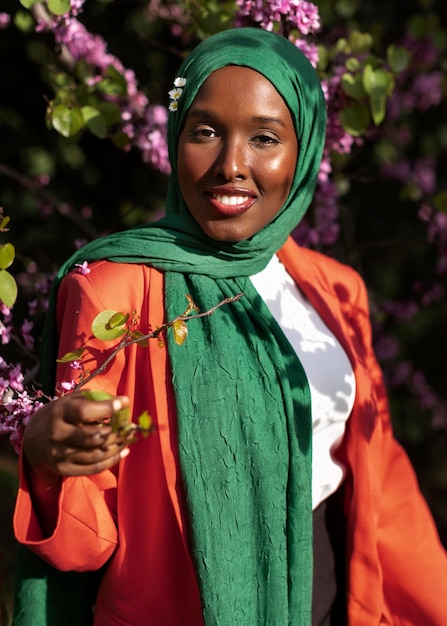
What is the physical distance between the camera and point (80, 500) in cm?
159

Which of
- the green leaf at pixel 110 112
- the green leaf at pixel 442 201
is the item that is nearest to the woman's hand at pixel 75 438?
the green leaf at pixel 110 112

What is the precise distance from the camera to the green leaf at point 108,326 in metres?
1.52

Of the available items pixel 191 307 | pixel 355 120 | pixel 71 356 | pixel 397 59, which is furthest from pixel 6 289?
pixel 397 59

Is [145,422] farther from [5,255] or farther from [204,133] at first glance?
[204,133]

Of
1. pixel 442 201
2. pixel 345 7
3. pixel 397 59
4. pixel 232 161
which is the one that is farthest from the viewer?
pixel 345 7

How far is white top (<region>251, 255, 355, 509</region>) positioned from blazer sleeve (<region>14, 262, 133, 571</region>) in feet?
1.42

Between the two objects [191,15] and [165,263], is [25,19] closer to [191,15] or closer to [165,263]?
[191,15]

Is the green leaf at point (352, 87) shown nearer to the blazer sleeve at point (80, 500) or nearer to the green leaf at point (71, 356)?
the blazer sleeve at point (80, 500)

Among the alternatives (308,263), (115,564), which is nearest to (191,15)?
(308,263)

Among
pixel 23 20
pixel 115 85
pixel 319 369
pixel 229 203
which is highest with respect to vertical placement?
pixel 23 20

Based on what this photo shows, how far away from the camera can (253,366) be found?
177 cm

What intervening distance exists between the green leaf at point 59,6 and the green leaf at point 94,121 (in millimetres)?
298

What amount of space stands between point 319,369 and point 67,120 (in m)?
0.97

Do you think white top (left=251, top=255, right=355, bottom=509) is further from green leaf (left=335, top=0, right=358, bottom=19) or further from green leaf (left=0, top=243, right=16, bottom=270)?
green leaf (left=335, top=0, right=358, bottom=19)
